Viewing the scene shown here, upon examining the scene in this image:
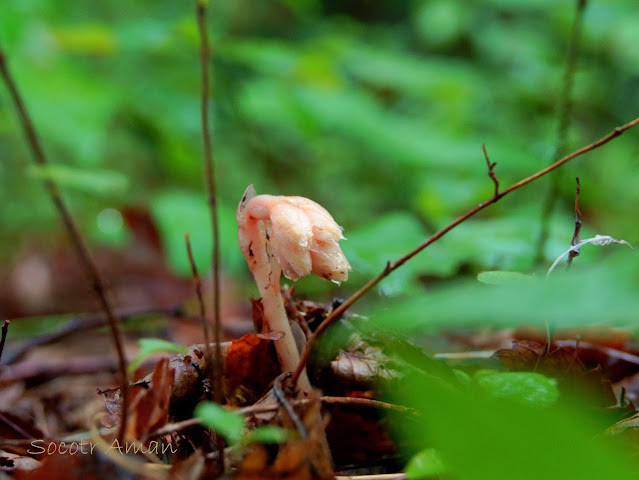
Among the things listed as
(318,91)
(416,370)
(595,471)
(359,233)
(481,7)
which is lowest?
(595,471)

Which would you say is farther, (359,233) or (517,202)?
(517,202)

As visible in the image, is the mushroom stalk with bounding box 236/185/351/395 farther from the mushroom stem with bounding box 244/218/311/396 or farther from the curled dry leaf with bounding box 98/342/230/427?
the curled dry leaf with bounding box 98/342/230/427

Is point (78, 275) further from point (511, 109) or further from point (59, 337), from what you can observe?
point (511, 109)

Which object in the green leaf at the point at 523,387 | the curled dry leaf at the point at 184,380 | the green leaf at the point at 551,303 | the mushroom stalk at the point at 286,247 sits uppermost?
the mushroom stalk at the point at 286,247

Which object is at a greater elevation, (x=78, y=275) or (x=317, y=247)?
(x=78, y=275)

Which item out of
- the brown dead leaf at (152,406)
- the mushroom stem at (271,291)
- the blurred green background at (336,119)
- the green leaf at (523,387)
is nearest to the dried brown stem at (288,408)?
the mushroom stem at (271,291)

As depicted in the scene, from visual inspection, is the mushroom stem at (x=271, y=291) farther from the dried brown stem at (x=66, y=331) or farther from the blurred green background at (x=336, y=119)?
the dried brown stem at (x=66, y=331)

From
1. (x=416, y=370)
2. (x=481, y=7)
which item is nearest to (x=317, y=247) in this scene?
(x=416, y=370)
